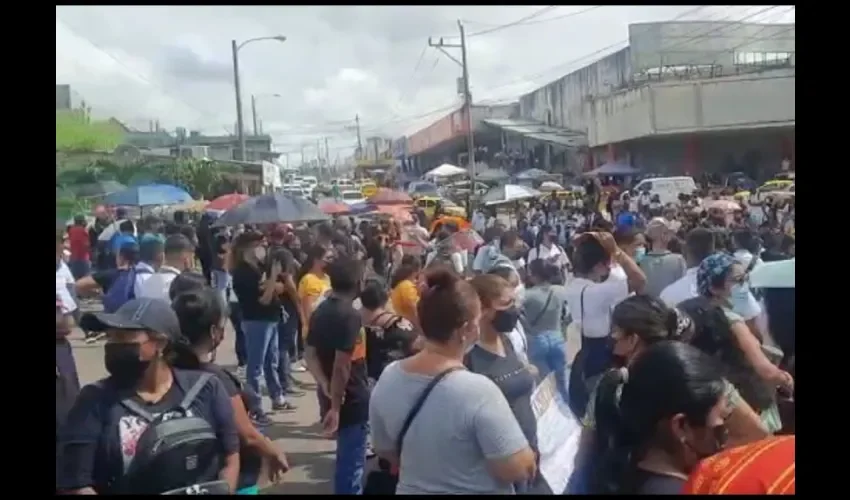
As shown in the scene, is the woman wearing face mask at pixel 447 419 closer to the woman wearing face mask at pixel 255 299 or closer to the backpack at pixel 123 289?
the backpack at pixel 123 289

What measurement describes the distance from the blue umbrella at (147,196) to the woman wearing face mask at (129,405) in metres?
14.1

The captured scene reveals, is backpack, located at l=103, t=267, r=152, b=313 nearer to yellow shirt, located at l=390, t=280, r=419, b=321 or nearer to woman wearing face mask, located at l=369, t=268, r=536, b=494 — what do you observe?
yellow shirt, located at l=390, t=280, r=419, b=321

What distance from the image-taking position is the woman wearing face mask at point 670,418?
2.71 meters

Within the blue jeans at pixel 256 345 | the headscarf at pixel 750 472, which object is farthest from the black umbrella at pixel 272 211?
the headscarf at pixel 750 472

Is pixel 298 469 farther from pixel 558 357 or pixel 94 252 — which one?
pixel 94 252

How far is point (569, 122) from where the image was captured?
147 feet

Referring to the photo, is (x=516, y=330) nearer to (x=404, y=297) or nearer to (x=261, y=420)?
(x=404, y=297)

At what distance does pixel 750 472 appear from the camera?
2.39 meters

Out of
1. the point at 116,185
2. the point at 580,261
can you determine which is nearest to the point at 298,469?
the point at 580,261

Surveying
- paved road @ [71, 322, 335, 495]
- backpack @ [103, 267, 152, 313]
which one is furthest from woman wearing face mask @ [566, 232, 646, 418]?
backpack @ [103, 267, 152, 313]

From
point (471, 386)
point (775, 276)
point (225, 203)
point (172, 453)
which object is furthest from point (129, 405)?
point (225, 203)

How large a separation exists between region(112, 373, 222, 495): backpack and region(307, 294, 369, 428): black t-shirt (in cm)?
194

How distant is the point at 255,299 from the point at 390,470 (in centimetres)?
467
